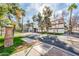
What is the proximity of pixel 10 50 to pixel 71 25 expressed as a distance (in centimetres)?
69

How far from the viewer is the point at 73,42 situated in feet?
5.02

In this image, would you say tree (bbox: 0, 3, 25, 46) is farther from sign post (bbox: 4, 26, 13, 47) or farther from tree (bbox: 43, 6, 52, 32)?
tree (bbox: 43, 6, 52, 32)

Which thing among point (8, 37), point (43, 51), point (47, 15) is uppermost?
point (47, 15)

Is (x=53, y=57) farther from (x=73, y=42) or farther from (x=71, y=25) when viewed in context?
(x=71, y=25)

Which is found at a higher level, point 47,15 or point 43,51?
point 47,15

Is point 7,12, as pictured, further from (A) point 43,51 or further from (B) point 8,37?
(A) point 43,51

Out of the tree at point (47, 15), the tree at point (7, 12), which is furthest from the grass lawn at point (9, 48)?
the tree at point (47, 15)

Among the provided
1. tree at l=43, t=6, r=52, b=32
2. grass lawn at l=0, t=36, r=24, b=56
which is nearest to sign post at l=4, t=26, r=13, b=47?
grass lawn at l=0, t=36, r=24, b=56

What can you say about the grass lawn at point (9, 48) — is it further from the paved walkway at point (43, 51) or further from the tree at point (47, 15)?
the tree at point (47, 15)

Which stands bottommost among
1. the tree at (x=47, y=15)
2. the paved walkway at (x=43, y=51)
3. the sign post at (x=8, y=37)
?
the paved walkway at (x=43, y=51)

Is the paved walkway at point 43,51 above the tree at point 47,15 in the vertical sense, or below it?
below

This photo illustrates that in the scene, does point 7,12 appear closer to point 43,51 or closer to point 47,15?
point 47,15

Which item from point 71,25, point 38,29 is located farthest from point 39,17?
point 71,25

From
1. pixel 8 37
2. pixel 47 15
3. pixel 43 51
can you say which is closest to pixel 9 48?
pixel 8 37
